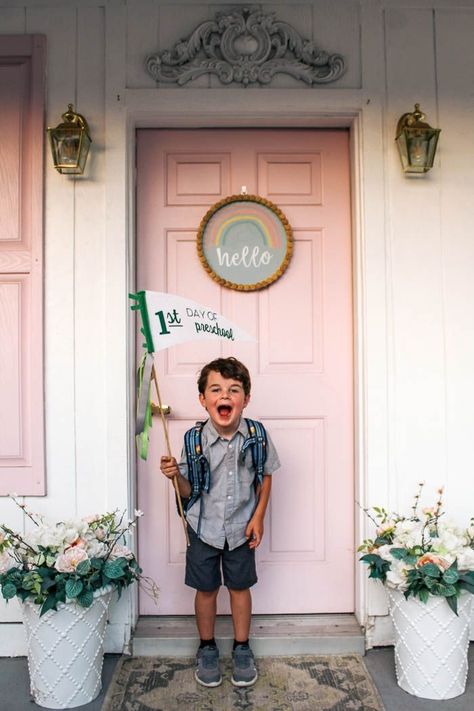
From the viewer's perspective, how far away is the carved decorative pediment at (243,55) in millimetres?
2732

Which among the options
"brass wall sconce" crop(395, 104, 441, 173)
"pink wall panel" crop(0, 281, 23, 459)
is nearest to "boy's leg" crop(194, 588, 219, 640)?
"pink wall panel" crop(0, 281, 23, 459)

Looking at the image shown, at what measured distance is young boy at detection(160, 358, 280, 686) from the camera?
2.49 metres

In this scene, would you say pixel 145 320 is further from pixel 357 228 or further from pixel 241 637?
pixel 241 637

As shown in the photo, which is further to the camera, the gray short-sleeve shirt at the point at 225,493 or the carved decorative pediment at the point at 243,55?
the carved decorative pediment at the point at 243,55

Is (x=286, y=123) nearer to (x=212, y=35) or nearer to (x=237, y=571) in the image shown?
(x=212, y=35)

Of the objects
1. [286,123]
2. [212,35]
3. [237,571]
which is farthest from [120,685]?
[212,35]

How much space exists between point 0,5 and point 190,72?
0.90 meters

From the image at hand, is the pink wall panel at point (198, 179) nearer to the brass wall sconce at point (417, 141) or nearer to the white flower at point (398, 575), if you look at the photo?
the brass wall sconce at point (417, 141)

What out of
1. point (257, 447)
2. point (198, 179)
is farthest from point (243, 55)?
point (257, 447)

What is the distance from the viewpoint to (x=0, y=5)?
9.09 ft

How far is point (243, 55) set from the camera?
2758 millimetres

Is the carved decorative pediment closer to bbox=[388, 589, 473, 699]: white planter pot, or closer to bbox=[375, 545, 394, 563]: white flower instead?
bbox=[375, 545, 394, 563]: white flower

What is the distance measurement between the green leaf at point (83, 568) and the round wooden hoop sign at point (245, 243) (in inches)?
52.5

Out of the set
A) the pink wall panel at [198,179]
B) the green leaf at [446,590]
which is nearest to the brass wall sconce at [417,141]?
the pink wall panel at [198,179]
